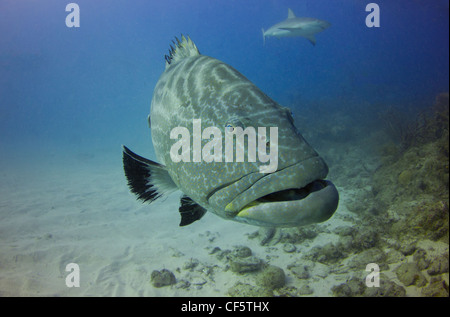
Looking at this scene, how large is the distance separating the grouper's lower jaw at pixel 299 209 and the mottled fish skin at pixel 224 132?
0.33ft

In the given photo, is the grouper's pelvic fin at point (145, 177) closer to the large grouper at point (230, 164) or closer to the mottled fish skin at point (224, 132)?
the large grouper at point (230, 164)

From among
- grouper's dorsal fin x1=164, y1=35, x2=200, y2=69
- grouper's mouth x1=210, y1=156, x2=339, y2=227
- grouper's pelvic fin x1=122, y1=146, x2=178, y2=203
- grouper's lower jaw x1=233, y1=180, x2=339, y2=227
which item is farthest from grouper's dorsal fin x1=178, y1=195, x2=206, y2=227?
grouper's dorsal fin x1=164, y1=35, x2=200, y2=69

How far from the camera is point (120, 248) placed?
558 centimetres

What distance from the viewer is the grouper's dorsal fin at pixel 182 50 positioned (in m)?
3.28

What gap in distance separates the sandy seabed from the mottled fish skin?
2.69m

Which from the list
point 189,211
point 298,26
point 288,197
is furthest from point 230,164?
point 298,26

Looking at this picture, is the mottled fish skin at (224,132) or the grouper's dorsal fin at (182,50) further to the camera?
the grouper's dorsal fin at (182,50)

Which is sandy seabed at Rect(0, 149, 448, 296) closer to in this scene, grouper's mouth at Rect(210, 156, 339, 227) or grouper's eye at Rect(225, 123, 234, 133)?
grouper's mouth at Rect(210, 156, 339, 227)

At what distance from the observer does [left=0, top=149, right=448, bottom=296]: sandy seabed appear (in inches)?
157

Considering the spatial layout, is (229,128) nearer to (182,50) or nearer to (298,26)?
(182,50)

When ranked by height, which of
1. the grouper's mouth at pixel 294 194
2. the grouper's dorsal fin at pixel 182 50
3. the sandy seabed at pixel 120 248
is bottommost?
the sandy seabed at pixel 120 248

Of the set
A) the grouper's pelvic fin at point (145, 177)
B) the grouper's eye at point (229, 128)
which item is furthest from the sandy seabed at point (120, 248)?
the grouper's eye at point (229, 128)
